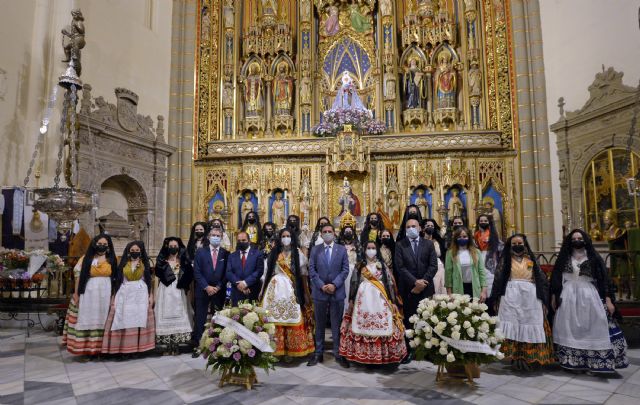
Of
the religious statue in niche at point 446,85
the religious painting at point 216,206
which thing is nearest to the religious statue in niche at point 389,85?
the religious statue in niche at point 446,85

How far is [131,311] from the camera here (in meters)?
5.22

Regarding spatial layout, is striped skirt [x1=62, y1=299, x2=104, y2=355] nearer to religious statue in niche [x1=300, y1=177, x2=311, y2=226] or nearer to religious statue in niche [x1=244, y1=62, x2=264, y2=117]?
religious statue in niche [x1=300, y1=177, x2=311, y2=226]

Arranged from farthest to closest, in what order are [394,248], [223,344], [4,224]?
1. [4,224]
2. [394,248]
3. [223,344]

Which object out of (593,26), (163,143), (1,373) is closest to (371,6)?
(593,26)

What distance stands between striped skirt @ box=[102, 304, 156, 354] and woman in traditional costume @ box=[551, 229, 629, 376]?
4.53 metres

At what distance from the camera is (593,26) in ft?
33.3

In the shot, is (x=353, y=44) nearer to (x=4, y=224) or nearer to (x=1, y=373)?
(x=4, y=224)

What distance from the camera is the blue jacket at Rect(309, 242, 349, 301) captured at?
5070mm

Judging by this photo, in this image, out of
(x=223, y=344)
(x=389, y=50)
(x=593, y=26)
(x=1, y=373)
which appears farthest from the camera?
(x=389, y=50)

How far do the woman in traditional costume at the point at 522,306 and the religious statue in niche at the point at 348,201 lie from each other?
7305mm

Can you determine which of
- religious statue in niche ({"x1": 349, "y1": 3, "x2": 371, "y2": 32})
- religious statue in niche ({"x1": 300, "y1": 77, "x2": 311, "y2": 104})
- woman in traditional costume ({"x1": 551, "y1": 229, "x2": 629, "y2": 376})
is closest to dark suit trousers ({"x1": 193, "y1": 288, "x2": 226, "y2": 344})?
woman in traditional costume ({"x1": 551, "y1": 229, "x2": 629, "y2": 376})

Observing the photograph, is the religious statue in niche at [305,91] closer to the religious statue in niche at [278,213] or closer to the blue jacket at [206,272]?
the religious statue in niche at [278,213]

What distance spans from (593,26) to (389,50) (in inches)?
204

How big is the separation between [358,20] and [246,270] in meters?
10.8
